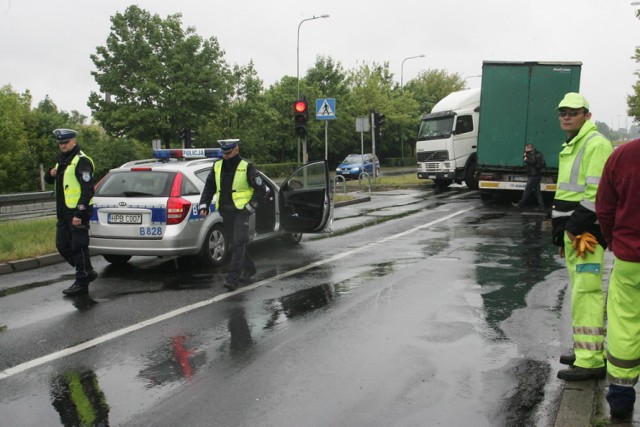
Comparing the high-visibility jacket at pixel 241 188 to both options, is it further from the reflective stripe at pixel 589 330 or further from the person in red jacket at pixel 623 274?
the person in red jacket at pixel 623 274

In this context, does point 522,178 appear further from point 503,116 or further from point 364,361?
point 364,361

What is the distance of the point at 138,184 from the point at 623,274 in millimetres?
6641

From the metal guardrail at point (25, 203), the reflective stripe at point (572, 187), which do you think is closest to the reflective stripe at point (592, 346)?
the reflective stripe at point (572, 187)

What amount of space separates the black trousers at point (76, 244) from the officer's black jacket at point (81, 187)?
114 mm

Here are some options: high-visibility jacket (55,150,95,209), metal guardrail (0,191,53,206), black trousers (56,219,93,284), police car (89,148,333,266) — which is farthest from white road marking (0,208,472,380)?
metal guardrail (0,191,53,206)

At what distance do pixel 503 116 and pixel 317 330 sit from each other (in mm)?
14077

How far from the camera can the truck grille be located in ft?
80.8

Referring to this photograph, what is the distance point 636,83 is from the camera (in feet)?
190

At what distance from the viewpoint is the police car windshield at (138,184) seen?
8.57 m

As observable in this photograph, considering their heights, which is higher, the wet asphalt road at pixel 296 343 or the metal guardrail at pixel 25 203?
the wet asphalt road at pixel 296 343

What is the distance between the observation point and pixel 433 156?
25.1m

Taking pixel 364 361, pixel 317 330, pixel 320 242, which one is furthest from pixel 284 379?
pixel 320 242

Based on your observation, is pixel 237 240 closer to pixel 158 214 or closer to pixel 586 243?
pixel 158 214

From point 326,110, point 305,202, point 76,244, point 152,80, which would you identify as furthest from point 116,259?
point 152,80
